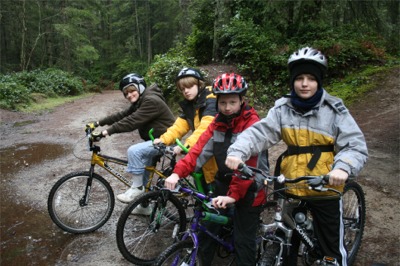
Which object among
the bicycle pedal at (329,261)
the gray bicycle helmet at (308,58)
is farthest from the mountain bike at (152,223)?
the gray bicycle helmet at (308,58)

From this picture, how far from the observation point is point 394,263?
12.2ft

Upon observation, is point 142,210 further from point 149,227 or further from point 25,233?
point 25,233

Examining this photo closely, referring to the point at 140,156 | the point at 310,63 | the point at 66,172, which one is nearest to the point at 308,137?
the point at 310,63

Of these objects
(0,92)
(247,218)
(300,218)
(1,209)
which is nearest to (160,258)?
(247,218)

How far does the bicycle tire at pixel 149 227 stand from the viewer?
373 centimetres

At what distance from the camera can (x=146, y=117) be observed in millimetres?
4746

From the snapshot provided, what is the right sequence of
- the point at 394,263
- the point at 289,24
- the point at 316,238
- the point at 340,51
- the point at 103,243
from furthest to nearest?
the point at 289,24
the point at 340,51
the point at 103,243
the point at 394,263
the point at 316,238

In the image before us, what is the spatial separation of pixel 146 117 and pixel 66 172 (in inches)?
133

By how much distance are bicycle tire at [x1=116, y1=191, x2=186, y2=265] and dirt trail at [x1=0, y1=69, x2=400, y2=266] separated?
0.93ft

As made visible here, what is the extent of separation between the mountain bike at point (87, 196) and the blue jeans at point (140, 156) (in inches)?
3.2

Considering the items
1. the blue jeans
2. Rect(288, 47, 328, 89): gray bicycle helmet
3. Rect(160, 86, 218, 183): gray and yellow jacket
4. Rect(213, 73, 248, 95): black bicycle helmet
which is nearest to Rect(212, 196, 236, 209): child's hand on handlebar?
Rect(160, 86, 218, 183): gray and yellow jacket

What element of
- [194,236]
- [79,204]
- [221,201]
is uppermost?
[221,201]

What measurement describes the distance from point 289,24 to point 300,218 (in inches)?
473

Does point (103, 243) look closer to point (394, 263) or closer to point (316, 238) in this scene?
point (316, 238)
